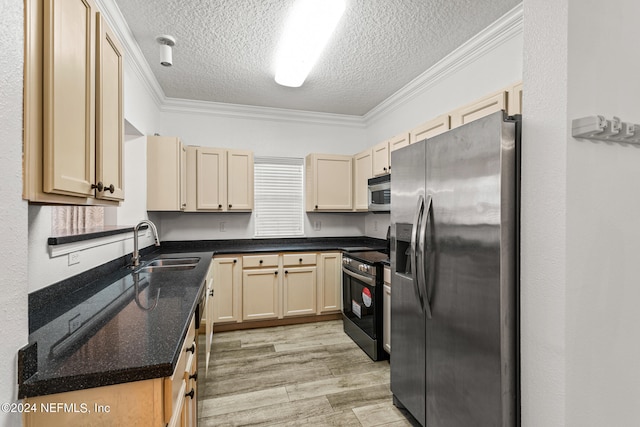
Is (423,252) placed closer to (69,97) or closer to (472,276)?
(472,276)

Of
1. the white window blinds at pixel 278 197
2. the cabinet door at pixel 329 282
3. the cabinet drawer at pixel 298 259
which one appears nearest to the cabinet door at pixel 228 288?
the cabinet drawer at pixel 298 259

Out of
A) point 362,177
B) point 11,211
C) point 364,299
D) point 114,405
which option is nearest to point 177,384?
point 114,405

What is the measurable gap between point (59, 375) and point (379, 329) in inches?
94.5

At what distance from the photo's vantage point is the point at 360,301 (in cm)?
305

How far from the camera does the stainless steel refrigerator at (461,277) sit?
1.34 meters

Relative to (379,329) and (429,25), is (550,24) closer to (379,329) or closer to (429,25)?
(429,25)

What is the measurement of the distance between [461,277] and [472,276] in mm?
69

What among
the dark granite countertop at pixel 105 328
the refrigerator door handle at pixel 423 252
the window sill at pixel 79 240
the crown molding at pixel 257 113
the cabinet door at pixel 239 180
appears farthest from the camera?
the crown molding at pixel 257 113

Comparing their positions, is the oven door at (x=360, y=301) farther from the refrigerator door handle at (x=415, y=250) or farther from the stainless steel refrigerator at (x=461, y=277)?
the refrigerator door handle at (x=415, y=250)

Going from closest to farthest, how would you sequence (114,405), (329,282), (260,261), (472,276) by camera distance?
(114,405) < (472,276) < (260,261) < (329,282)

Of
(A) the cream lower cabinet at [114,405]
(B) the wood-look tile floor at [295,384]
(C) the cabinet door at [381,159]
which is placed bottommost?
(B) the wood-look tile floor at [295,384]

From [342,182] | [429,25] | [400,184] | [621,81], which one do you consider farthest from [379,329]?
[429,25]

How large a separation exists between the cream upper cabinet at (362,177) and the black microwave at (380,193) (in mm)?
221

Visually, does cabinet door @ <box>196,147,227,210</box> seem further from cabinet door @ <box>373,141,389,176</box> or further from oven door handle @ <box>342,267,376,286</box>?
cabinet door @ <box>373,141,389,176</box>
